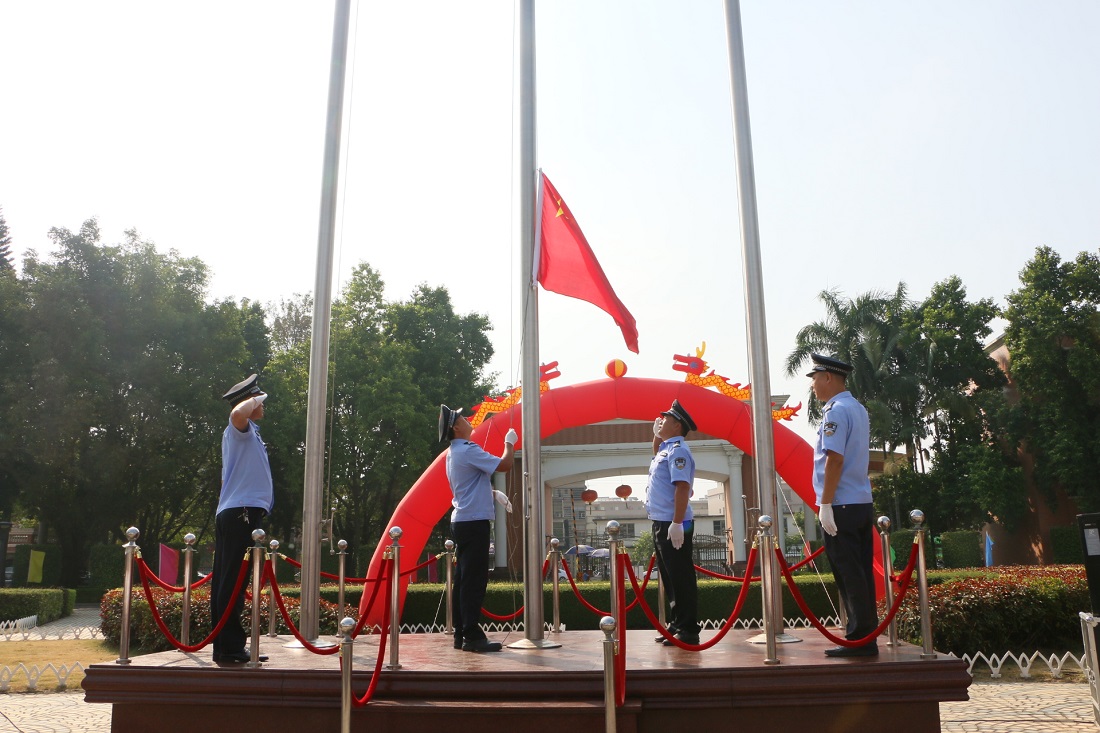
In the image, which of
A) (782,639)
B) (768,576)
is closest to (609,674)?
(768,576)

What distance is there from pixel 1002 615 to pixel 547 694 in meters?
7.41

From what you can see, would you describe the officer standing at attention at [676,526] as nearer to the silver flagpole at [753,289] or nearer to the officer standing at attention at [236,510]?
the silver flagpole at [753,289]

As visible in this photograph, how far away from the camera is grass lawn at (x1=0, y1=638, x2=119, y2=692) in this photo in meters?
9.50

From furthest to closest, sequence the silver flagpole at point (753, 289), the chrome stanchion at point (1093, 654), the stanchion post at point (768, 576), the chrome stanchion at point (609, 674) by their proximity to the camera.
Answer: the chrome stanchion at point (1093, 654)
the silver flagpole at point (753, 289)
the stanchion post at point (768, 576)
the chrome stanchion at point (609, 674)

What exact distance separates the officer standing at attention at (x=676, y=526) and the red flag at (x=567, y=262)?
1378 millimetres

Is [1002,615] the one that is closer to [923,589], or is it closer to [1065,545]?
[923,589]

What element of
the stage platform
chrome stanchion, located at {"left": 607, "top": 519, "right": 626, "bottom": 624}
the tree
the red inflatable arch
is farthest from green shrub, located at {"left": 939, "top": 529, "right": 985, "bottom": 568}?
chrome stanchion, located at {"left": 607, "top": 519, "right": 626, "bottom": 624}

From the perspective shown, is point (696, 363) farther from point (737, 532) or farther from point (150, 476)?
point (150, 476)

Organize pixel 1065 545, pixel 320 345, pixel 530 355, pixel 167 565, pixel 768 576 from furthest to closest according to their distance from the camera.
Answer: pixel 1065 545 < pixel 167 565 < pixel 320 345 < pixel 530 355 < pixel 768 576

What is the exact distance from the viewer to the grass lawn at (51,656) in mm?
9500

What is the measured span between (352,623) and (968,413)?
86.1 feet

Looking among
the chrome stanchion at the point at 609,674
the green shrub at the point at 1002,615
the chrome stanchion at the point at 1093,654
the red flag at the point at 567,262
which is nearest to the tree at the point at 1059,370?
the green shrub at the point at 1002,615

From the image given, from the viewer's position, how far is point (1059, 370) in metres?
24.1

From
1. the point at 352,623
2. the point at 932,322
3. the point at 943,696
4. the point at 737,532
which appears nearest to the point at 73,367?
the point at 737,532
